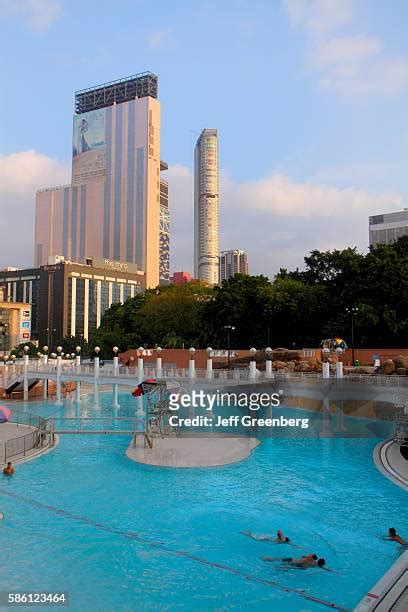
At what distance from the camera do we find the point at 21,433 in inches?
1240

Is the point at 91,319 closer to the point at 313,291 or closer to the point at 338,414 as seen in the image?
the point at 313,291

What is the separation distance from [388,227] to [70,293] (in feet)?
341

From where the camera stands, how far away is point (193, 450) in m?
28.0

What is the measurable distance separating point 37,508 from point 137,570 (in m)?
6.39

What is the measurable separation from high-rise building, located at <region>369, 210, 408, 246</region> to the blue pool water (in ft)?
485

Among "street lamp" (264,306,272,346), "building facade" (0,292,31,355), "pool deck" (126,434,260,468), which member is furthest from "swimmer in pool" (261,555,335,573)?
Result: "building facade" (0,292,31,355)

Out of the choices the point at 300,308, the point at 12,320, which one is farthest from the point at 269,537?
the point at 12,320

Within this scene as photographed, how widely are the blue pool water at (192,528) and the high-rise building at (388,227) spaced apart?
14773 cm

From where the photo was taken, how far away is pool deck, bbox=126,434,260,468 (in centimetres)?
2553

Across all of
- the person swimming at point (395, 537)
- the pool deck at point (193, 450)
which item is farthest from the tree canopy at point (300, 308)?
the person swimming at point (395, 537)

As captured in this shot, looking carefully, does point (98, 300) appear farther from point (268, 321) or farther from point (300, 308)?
point (300, 308)

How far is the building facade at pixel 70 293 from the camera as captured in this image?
6452 inches

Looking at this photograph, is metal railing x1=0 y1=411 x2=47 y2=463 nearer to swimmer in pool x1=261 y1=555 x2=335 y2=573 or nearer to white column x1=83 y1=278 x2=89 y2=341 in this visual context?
swimmer in pool x1=261 y1=555 x2=335 y2=573

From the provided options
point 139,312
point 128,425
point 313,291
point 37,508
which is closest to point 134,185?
point 139,312
